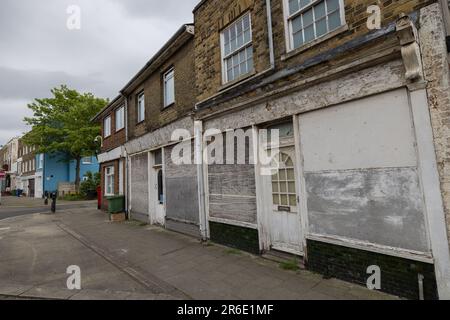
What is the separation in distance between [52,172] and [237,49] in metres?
32.3

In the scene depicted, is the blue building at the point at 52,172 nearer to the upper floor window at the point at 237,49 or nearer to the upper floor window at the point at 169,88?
the upper floor window at the point at 169,88

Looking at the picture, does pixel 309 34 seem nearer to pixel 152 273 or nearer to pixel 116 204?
pixel 152 273

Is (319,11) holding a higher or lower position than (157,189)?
higher

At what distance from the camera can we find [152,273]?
16.3 ft

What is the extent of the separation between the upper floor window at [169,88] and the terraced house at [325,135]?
108 cm

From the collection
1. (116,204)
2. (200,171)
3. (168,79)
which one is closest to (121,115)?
(116,204)

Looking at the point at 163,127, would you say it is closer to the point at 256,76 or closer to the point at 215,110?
the point at 215,110

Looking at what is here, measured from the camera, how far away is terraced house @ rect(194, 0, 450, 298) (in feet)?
11.2

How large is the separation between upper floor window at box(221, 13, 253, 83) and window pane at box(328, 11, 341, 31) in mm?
1966

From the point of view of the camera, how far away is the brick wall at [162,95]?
325 inches

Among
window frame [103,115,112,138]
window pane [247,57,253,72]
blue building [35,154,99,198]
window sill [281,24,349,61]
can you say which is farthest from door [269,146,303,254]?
blue building [35,154,99,198]

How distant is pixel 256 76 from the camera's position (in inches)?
230

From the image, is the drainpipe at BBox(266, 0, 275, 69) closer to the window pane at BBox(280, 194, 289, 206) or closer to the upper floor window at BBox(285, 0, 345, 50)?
the upper floor window at BBox(285, 0, 345, 50)

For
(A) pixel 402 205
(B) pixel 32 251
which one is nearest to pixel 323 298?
(A) pixel 402 205
